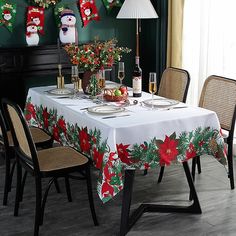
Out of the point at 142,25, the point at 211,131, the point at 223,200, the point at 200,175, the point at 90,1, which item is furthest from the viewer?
the point at 142,25

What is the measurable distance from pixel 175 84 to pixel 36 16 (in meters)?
1.82

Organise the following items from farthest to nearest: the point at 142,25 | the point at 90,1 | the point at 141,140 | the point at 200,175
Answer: the point at 142,25 → the point at 90,1 → the point at 200,175 → the point at 141,140

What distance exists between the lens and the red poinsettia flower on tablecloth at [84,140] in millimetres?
3230

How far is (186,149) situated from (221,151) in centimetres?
26

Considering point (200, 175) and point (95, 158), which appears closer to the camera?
point (95, 158)

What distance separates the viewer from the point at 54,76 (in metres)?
5.49

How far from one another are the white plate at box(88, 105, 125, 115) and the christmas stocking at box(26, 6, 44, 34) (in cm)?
212

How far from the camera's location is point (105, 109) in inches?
132

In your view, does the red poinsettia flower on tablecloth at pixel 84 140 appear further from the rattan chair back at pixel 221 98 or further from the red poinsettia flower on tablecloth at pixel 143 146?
the rattan chair back at pixel 221 98

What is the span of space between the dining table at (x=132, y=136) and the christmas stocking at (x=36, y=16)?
176 cm

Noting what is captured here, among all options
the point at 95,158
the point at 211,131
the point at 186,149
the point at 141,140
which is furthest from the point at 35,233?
the point at 211,131

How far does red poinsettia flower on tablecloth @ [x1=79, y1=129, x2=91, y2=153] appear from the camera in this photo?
323cm

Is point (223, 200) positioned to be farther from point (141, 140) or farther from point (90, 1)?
point (90, 1)

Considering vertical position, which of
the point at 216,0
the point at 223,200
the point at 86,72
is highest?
the point at 216,0
